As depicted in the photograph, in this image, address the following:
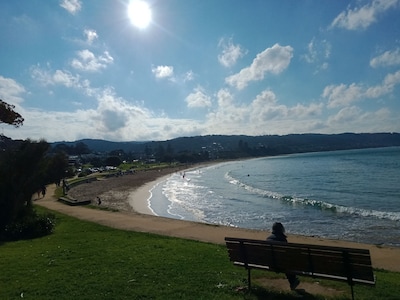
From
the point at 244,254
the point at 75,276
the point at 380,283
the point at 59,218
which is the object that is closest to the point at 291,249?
the point at 244,254

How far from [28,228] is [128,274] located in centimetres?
820

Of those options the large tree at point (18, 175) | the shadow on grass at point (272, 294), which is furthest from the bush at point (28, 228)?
the shadow on grass at point (272, 294)

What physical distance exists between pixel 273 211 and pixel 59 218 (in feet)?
45.7

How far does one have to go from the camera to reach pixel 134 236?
565 inches

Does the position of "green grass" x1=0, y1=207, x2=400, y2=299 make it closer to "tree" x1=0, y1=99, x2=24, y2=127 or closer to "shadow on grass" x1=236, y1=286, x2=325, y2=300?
"shadow on grass" x1=236, y1=286, x2=325, y2=300

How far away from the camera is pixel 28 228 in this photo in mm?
14469

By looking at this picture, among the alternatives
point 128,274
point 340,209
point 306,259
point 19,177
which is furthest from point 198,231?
point 340,209

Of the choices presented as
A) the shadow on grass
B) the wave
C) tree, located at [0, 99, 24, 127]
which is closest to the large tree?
tree, located at [0, 99, 24, 127]

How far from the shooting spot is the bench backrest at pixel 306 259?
A: 556cm

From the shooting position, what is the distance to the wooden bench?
556 centimetres

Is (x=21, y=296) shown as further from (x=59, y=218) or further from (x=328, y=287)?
(x=59, y=218)

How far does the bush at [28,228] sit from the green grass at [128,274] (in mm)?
1935

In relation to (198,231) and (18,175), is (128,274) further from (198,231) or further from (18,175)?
(18,175)

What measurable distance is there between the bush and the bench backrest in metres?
9.95
